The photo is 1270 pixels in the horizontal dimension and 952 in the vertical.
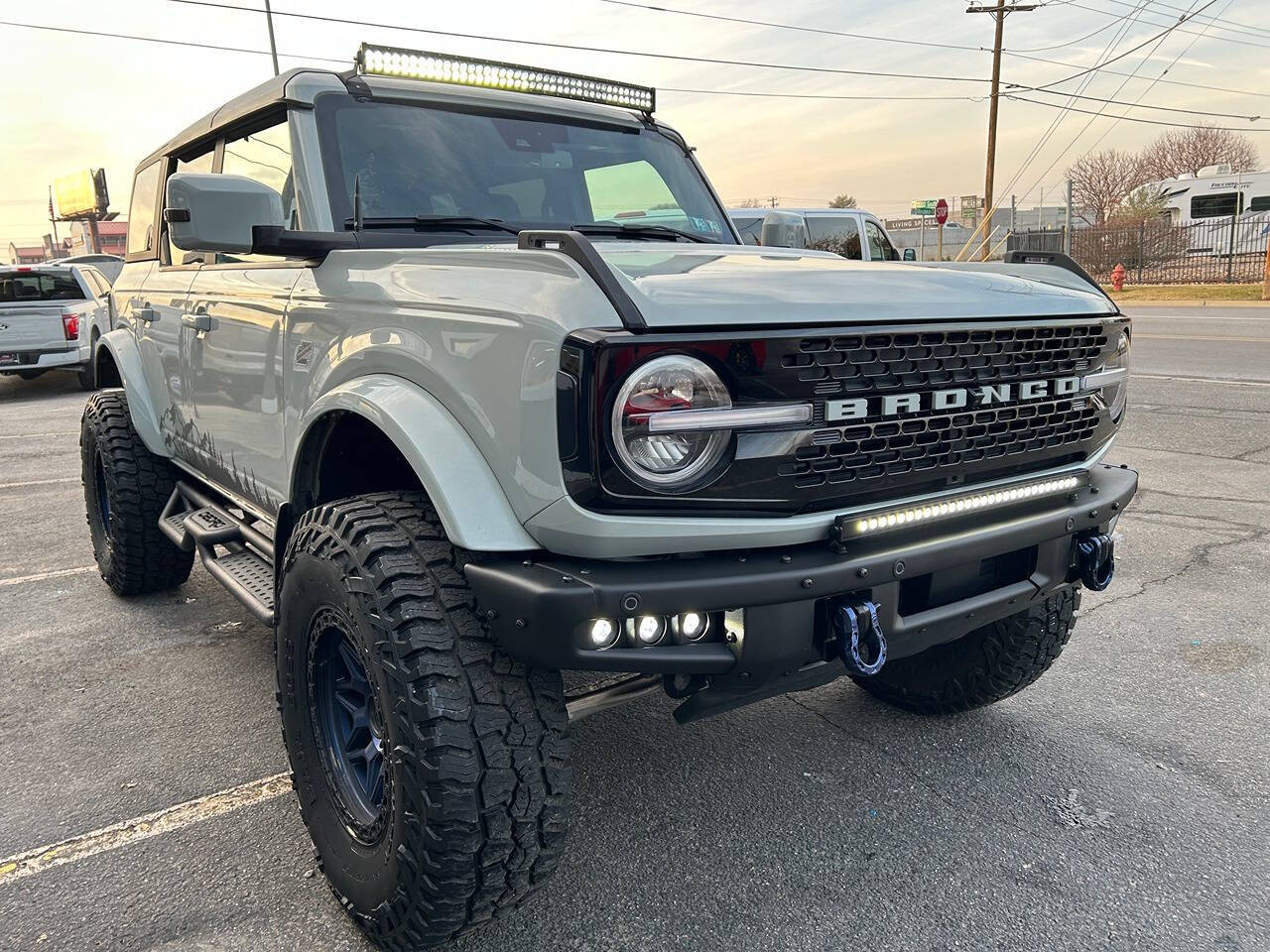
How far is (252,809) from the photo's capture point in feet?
9.04

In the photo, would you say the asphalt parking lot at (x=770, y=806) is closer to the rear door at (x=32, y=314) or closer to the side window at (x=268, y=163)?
the side window at (x=268, y=163)

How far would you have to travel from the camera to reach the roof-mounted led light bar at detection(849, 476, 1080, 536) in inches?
78.4

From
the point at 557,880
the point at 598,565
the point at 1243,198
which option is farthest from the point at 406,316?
the point at 1243,198

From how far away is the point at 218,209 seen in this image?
252 centimetres

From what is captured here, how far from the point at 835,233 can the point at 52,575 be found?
10.9 m

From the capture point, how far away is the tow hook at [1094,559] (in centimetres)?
245

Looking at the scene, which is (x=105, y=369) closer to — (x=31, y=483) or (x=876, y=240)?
(x=31, y=483)

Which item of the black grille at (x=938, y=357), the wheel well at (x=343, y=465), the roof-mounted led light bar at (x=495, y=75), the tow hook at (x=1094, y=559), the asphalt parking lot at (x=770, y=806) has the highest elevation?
the roof-mounted led light bar at (x=495, y=75)

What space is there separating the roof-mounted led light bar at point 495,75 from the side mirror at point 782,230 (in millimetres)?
657

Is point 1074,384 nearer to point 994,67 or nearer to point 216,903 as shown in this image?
point 216,903

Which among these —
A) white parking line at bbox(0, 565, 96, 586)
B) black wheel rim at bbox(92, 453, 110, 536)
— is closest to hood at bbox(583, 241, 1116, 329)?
black wheel rim at bbox(92, 453, 110, 536)

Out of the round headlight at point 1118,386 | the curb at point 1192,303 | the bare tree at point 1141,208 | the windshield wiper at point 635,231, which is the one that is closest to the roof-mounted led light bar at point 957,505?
the round headlight at point 1118,386

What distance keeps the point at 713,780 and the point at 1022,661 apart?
39.7 inches

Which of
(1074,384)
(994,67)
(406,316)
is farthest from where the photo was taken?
(994,67)
